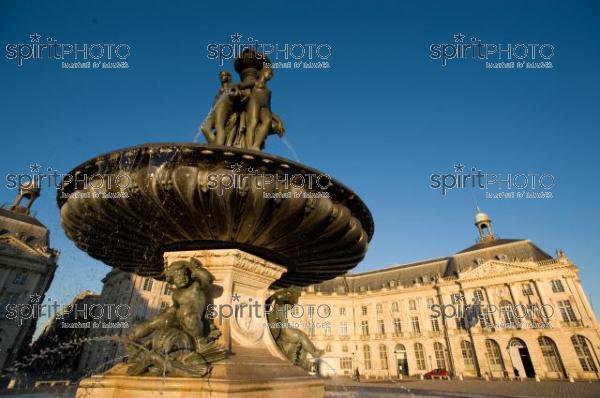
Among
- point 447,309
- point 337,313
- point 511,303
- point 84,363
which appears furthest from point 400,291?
point 84,363

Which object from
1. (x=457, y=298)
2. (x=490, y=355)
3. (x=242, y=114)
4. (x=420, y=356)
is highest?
(x=457, y=298)

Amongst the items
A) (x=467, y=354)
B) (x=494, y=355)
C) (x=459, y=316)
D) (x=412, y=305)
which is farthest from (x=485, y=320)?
(x=412, y=305)

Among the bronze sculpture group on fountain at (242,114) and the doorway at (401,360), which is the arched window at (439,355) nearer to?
the doorway at (401,360)

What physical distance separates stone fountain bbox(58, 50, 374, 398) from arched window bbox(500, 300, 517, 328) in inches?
Answer: 1733

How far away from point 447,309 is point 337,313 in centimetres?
1685

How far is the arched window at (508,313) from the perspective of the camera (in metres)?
38.4

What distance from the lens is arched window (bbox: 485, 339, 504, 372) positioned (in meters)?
37.9

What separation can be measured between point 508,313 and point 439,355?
10716 millimetres

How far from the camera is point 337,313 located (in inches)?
2030

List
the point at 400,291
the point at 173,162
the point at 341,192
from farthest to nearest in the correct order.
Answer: the point at 400,291 < the point at 341,192 < the point at 173,162

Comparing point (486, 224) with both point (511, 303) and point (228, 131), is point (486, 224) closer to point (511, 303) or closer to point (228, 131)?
point (511, 303)

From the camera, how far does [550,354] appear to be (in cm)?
3534

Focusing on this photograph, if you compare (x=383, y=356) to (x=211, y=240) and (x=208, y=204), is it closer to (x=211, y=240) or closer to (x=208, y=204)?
(x=211, y=240)

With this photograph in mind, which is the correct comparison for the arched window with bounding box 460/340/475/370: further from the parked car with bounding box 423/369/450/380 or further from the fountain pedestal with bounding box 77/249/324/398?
the fountain pedestal with bounding box 77/249/324/398
